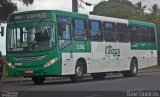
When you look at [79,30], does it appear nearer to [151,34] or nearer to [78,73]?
[78,73]

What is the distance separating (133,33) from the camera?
31.9 meters

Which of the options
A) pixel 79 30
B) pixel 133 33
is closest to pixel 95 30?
pixel 79 30

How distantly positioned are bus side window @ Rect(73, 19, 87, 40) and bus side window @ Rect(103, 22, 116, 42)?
2.34 m

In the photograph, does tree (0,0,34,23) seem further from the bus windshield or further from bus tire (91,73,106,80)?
the bus windshield

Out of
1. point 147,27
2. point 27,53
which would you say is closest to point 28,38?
point 27,53

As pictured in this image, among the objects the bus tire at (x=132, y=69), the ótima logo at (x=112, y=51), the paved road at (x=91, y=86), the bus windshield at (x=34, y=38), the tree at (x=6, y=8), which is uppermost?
the tree at (x=6, y=8)

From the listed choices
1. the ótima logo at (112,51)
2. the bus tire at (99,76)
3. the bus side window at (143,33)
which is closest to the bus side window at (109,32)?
the ótima logo at (112,51)

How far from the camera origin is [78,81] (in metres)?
25.7

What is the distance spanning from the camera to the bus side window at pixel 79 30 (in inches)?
1007

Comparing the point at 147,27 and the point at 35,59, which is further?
the point at 147,27

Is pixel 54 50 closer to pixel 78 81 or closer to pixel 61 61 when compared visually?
pixel 61 61

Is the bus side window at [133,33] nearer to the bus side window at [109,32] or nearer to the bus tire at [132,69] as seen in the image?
the bus tire at [132,69]

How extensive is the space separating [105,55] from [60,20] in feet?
16.1

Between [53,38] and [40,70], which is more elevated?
[53,38]
